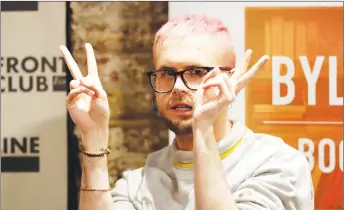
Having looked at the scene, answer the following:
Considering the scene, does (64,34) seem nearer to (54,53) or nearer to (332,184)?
(54,53)

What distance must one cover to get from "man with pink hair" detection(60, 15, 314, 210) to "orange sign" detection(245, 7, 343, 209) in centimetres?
26

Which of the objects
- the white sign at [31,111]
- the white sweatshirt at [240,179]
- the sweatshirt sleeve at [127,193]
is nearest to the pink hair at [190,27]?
the white sweatshirt at [240,179]

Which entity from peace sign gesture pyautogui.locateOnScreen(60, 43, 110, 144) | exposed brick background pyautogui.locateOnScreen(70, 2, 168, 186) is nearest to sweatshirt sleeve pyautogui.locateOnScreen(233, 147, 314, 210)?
peace sign gesture pyautogui.locateOnScreen(60, 43, 110, 144)

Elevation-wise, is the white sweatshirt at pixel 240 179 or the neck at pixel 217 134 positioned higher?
the neck at pixel 217 134

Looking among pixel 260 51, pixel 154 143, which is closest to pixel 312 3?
pixel 260 51

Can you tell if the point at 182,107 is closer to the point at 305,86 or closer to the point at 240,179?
the point at 240,179

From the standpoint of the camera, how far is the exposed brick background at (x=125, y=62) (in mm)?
1632

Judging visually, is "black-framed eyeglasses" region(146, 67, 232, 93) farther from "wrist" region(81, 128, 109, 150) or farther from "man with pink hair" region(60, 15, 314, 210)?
"wrist" region(81, 128, 109, 150)

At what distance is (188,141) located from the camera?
4.21ft

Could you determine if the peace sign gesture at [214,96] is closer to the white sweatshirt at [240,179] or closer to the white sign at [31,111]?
the white sweatshirt at [240,179]

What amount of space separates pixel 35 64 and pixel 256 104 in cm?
71

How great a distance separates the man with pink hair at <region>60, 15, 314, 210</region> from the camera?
1.13m

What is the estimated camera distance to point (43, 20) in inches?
64.0

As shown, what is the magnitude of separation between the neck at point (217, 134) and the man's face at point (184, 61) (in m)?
0.04
